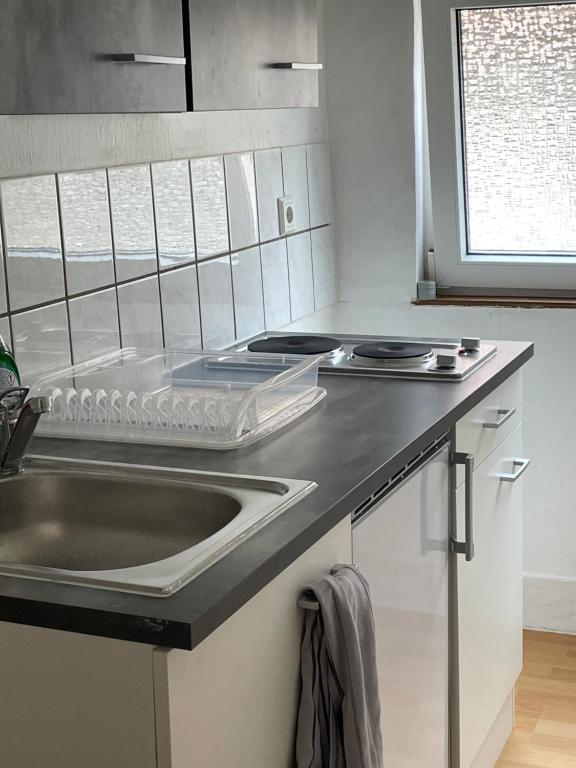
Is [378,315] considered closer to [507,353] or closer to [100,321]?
[507,353]

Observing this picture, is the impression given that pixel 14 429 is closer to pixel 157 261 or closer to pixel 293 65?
pixel 157 261

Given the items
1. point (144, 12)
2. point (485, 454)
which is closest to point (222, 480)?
point (144, 12)

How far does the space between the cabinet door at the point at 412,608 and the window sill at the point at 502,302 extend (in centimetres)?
120

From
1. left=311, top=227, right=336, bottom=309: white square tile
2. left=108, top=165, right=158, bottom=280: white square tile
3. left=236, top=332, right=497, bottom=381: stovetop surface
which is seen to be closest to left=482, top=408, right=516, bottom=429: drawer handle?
left=236, top=332, right=497, bottom=381: stovetop surface

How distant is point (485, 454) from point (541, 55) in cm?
139

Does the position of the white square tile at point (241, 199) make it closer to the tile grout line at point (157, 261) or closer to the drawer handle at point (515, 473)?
the tile grout line at point (157, 261)

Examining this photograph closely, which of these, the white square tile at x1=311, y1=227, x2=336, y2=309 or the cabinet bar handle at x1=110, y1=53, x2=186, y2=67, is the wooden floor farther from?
the cabinet bar handle at x1=110, y1=53, x2=186, y2=67

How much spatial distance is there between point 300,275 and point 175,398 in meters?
1.29

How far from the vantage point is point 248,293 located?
2.81m

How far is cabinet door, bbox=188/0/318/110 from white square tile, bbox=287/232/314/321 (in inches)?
25.9

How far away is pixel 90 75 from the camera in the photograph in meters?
1.61

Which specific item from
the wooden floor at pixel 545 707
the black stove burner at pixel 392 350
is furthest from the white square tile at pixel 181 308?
the wooden floor at pixel 545 707

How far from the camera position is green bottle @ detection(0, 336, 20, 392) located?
175cm

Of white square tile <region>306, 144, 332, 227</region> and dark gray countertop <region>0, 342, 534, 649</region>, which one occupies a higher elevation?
white square tile <region>306, 144, 332, 227</region>
